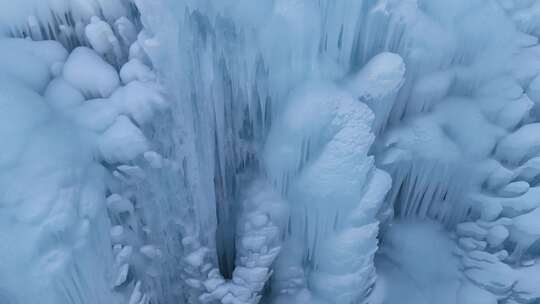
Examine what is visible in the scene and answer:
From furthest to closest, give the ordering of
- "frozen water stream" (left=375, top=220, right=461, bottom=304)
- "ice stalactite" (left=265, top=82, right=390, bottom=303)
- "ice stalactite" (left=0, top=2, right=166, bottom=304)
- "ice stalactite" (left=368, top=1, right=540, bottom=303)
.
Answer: "frozen water stream" (left=375, top=220, right=461, bottom=304), "ice stalactite" (left=368, top=1, right=540, bottom=303), "ice stalactite" (left=265, top=82, right=390, bottom=303), "ice stalactite" (left=0, top=2, right=166, bottom=304)

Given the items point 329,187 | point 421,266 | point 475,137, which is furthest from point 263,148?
point 421,266

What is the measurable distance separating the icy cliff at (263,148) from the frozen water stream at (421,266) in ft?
0.05

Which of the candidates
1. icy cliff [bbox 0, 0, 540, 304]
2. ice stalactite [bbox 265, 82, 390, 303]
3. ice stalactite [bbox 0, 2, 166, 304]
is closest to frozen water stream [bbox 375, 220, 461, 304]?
icy cliff [bbox 0, 0, 540, 304]

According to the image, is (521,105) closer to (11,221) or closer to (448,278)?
(448,278)

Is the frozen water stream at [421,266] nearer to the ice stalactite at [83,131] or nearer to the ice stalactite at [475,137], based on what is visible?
the ice stalactite at [475,137]

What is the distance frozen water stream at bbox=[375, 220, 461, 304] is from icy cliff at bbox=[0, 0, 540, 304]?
1cm

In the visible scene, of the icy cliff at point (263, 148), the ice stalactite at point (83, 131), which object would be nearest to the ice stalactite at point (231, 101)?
the icy cliff at point (263, 148)

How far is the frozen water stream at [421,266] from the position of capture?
299 centimetres

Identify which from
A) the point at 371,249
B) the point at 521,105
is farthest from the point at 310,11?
the point at 521,105

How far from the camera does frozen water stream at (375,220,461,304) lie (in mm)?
2994

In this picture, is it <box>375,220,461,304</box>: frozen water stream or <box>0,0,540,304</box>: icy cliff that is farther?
<box>375,220,461,304</box>: frozen water stream

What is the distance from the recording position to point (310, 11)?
2.10 m

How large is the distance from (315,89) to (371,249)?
0.90 meters

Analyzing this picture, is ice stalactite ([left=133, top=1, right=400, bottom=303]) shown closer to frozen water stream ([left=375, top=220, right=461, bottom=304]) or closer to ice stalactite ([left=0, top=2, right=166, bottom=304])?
ice stalactite ([left=0, top=2, right=166, bottom=304])
